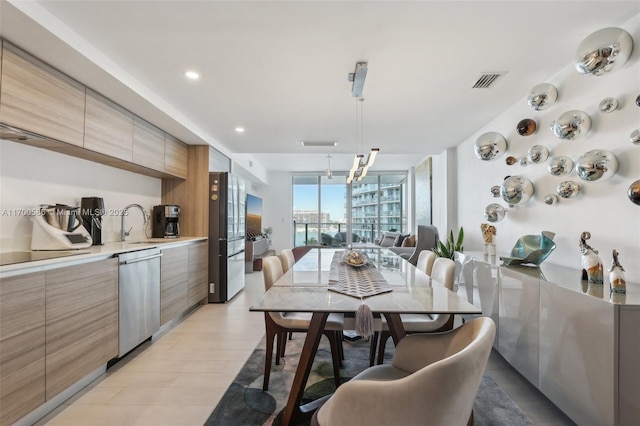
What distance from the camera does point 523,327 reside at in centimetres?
201

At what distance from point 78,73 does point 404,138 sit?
3673 mm

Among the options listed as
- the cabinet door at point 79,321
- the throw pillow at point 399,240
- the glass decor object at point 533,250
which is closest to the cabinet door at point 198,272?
the cabinet door at point 79,321

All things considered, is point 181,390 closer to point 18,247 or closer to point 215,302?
point 18,247

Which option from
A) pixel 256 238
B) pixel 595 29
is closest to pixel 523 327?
pixel 595 29

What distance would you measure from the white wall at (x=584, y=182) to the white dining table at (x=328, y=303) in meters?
1.24

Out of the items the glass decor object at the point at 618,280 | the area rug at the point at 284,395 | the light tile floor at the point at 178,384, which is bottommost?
the light tile floor at the point at 178,384

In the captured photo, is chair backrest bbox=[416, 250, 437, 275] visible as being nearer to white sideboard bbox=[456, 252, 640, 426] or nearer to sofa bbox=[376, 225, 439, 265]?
white sideboard bbox=[456, 252, 640, 426]

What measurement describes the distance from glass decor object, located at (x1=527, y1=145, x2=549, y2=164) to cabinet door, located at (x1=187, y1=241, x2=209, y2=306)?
3.74 metres

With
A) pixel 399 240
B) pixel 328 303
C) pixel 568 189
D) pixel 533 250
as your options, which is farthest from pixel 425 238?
pixel 328 303

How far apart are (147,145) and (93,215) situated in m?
0.91

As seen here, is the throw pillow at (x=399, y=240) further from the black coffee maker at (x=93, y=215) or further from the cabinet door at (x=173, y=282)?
the black coffee maker at (x=93, y=215)

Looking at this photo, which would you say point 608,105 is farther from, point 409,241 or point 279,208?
point 279,208

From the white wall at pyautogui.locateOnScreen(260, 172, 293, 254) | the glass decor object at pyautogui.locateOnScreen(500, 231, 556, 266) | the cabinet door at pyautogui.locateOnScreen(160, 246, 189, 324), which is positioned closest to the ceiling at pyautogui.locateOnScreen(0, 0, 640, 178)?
the glass decor object at pyautogui.locateOnScreen(500, 231, 556, 266)

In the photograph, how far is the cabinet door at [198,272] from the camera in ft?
11.8
